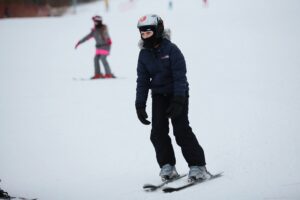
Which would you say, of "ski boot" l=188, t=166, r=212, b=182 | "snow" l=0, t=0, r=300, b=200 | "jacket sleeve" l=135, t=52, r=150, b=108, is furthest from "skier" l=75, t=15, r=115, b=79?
"ski boot" l=188, t=166, r=212, b=182

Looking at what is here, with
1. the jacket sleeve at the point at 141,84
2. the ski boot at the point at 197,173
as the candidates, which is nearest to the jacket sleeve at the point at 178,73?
the jacket sleeve at the point at 141,84

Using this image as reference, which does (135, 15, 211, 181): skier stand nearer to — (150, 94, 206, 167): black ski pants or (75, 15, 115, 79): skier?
(150, 94, 206, 167): black ski pants

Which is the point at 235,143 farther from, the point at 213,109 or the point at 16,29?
the point at 16,29

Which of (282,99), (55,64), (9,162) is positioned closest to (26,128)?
(9,162)

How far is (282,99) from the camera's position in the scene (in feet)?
28.2

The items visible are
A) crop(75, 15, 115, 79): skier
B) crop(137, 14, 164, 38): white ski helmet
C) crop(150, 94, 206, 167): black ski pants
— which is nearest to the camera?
crop(137, 14, 164, 38): white ski helmet

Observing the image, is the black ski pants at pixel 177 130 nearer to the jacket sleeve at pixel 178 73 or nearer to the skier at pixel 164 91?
the skier at pixel 164 91

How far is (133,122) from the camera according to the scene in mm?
7566

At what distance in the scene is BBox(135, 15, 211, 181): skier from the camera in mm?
4254

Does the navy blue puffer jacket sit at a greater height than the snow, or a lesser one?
greater

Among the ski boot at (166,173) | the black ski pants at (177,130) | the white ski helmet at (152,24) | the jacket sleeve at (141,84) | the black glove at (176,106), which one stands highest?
the white ski helmet at (152,24)

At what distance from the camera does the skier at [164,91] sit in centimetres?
425

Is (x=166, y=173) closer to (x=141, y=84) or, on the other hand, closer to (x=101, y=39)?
(x=141, y=84)

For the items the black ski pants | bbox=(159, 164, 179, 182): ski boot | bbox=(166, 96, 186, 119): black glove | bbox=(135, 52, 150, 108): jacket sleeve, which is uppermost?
bbox=(135, 52, 150, 108): jacket sleeve
